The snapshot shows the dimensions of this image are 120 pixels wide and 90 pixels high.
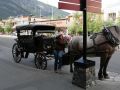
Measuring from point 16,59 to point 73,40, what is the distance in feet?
14.9

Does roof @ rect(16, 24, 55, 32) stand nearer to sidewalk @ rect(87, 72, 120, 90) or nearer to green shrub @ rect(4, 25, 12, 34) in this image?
sidewalk @ rect(87, 72, 120, 90)

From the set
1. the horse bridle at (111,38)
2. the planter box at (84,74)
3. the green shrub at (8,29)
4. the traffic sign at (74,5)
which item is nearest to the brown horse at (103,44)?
the horse bridle at (111,38)

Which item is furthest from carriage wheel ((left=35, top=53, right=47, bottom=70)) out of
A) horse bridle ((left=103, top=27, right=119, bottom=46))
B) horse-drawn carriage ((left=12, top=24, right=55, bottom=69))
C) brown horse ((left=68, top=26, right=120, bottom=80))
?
horse bridle ((left=103, top=27, right=119, bottom=46))

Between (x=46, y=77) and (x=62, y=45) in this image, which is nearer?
(x=46, y=77)

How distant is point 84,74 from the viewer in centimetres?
929

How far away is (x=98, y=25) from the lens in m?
52.1

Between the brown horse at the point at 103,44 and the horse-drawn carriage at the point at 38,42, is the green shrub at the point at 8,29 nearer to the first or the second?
the horse-drawn carriage at the point at 38,42

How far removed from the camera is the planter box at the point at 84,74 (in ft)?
30.5

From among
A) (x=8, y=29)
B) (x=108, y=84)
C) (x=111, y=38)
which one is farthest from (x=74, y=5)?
(x=8, y=29)

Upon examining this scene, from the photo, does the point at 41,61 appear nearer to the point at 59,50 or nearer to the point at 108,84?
the point at 59,50

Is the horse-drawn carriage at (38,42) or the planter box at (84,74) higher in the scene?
the horse-drawn carriage at (38,42)

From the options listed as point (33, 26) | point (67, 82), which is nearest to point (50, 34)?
point (33, 26)

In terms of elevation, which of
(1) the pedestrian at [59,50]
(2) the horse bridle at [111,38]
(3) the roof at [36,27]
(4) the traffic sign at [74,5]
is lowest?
(1) the pedestrian at [59,50]

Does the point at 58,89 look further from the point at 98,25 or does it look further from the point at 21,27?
the point at 98,25
